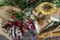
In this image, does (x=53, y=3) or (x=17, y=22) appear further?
(x=53, y=3)

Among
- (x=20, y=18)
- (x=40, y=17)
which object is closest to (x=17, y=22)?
(x=20, y=18)

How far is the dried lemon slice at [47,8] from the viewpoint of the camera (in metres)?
1.49

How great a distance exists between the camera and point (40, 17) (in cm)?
147

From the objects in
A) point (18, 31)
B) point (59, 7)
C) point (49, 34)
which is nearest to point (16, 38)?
point (18, 31)

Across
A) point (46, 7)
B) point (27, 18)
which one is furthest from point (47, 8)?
point (27, 18)

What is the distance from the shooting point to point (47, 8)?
150cm

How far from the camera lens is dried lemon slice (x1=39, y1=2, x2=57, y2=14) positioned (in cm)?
149

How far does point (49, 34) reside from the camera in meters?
1.40

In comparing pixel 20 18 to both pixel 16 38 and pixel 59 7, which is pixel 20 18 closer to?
pixel 16 38

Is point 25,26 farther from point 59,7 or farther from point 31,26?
point 59,7

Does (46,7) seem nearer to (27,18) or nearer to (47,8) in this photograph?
(47,8)

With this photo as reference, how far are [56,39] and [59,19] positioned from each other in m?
0.13

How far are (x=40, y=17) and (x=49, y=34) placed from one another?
0.44 ft

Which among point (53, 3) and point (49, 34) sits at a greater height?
point (53, 3)
